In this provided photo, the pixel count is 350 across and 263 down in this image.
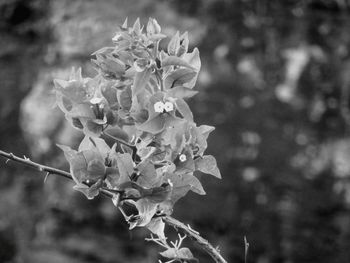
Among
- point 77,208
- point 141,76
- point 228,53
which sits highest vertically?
point 228,53

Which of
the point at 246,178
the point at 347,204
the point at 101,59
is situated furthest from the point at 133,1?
the point at 101,59

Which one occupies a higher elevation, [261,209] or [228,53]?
[228,53]

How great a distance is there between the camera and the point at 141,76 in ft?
1.96

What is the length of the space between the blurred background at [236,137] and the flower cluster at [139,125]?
1364mm

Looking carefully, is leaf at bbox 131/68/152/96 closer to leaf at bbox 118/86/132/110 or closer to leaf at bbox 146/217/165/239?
leaf at bbox 118/86/132/110

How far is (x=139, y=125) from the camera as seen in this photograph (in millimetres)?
601

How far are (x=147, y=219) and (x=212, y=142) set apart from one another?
57.4 inches

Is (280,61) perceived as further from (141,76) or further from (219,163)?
(141,76)

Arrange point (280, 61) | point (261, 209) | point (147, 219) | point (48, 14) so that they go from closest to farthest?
point (147, 219), point (261, 209), point (280, 61), point (48, 14)

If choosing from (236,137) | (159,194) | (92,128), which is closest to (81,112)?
(92,128)

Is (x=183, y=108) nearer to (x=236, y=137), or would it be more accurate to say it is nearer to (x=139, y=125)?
(x=139, y=125)

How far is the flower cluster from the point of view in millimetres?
590

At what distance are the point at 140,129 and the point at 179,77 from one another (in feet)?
0.24

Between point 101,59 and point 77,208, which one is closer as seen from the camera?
point 101,59
